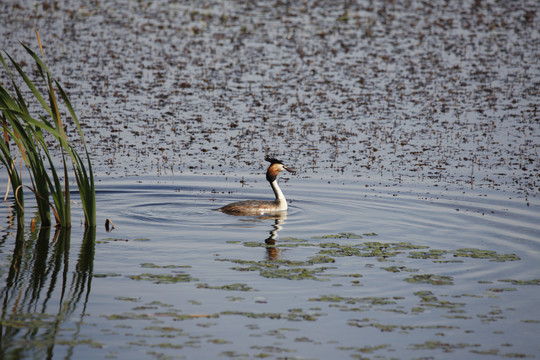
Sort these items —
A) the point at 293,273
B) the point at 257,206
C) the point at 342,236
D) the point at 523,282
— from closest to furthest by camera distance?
1. the point at 523,282
2. the point at 293,273
3. the point at 342,236
4. the point at 257,206

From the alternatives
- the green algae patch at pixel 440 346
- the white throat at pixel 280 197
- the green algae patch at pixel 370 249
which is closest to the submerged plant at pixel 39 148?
the green algae patch at pixel 370 249

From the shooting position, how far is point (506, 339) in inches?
325

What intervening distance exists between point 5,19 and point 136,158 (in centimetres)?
1816

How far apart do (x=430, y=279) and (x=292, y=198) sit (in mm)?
5525

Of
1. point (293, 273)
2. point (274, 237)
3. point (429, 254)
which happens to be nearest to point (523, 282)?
point (429, 254)

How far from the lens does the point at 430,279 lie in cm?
1020

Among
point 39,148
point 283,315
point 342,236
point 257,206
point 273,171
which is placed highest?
point 39,148

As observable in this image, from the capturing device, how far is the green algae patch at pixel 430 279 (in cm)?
1006

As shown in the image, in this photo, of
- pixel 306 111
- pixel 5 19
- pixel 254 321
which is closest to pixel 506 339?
pixel 254 321

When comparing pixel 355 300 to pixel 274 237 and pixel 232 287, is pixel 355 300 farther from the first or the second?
pixel 274 237

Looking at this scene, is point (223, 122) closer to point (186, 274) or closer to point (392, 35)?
point (186, 274)

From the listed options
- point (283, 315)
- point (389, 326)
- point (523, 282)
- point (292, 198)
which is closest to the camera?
point (389, 326)

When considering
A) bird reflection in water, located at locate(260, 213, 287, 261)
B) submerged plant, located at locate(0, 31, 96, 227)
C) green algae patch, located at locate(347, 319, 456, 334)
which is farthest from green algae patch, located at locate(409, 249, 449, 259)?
submerged plant, located at locate(0, 31, 96, 227)

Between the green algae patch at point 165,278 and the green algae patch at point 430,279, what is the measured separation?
9.34ft
